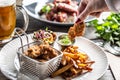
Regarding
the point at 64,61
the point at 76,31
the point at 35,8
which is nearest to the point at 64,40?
the point at 76,31

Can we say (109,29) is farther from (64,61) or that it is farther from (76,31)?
(64,61)

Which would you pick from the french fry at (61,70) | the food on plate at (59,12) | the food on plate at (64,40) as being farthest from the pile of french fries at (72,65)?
the food on plate at (59,12)

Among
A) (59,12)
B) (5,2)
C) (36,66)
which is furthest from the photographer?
(59,12)

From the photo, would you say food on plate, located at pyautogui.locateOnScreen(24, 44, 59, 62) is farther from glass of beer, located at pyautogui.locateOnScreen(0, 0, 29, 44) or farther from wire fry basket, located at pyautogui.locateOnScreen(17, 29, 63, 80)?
glass of beer, located at pyautogui.locateOnScreen(0, 0, 29, 44)

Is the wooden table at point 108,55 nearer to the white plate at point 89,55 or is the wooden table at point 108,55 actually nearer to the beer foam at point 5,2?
the white plate at point 89,55

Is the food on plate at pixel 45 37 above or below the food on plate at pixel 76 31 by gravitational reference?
below

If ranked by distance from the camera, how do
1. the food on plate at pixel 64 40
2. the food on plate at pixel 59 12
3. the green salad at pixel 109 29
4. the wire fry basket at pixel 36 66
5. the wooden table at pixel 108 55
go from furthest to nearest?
the food on plate at pixel 59 12 < the green salad at pixel 109 29 < the food on plate at pixel 64 40 < the wooden table at pixel 108 55 < the wire fry basket at pixel 36 66

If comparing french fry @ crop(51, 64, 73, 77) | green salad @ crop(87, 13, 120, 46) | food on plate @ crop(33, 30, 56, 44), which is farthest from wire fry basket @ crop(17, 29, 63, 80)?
green salad @ crop(87, 13, 120, 46)
